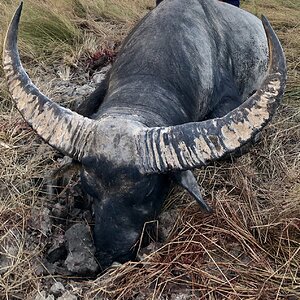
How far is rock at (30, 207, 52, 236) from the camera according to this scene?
143 inches

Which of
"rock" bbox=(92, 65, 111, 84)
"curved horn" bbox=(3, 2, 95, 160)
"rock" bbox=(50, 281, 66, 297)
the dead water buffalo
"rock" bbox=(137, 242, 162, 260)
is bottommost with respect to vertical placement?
"rock" bbox=(92, 65, 111, 84)

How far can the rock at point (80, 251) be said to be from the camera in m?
3.31

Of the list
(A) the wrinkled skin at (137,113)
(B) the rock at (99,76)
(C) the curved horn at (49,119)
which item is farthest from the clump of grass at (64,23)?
(C) the curved horn at (49,119)

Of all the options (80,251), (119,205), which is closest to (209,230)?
(119,205)

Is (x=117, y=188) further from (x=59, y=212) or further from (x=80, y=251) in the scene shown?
(x=59, y=212)

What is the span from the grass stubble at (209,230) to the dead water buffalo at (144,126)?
229 millimetres

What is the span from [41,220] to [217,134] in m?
1.34

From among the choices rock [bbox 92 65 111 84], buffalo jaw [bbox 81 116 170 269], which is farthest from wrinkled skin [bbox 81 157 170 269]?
rock [bbox 92 65 111 84]

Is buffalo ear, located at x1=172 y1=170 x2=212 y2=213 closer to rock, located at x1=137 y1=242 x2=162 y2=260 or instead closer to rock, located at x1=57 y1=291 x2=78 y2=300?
rock, located at x1=137 y1=242 x2=162 y2=260

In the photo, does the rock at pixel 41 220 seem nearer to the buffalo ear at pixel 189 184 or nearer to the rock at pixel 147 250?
the rock at pixel 147 250

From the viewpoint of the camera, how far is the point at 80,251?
3387mm

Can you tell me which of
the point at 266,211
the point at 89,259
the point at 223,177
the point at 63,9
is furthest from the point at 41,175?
the point at 63,9

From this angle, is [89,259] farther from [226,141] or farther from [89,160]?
[226,141]

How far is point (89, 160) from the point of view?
3.12 m
